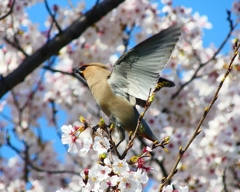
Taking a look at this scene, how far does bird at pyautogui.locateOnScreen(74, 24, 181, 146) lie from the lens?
107 inches

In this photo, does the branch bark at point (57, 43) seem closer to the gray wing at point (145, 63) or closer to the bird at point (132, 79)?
the bird at point (132, 79)

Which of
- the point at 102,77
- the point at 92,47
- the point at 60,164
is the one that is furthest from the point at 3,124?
the point at 102,77

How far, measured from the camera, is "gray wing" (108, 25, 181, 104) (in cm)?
272

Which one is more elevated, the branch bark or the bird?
the branch bark

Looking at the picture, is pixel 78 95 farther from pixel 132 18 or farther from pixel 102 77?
pixel 102 77

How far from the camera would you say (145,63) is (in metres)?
2.82

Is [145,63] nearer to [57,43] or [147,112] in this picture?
[57,43]

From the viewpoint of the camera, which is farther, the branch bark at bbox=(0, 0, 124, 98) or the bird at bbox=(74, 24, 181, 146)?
the branch bark at bbox=(0, 0, 124, 98)

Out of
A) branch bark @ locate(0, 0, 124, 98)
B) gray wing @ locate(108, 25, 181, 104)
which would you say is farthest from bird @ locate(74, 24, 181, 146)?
branch bark @ locate(0, 0, 124, 98)

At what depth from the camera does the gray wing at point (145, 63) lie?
8.91 ft

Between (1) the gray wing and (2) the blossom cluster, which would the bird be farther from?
(2) the blossom cluster

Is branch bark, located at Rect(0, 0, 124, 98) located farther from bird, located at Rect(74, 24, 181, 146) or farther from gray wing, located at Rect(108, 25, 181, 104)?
gray wing, located at Rect(108, 25, 181, 104)

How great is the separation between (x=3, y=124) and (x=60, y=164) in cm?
97

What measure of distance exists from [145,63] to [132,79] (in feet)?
0.57
